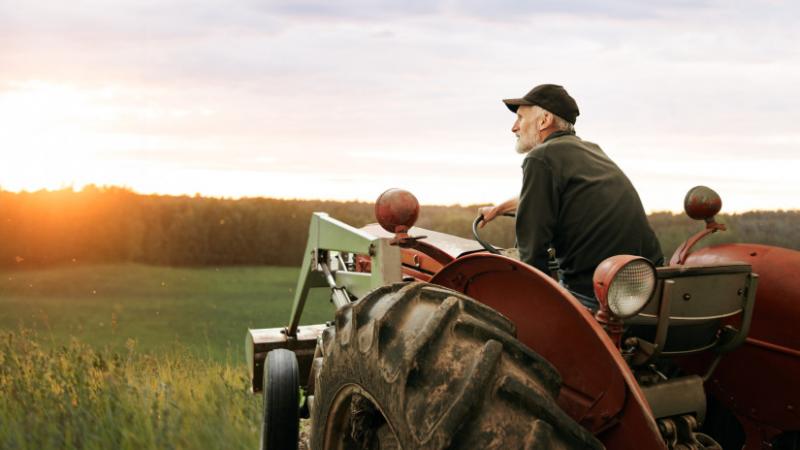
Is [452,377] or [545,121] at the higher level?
[545,121]

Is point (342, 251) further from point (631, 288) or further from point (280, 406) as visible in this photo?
point (631, 288)

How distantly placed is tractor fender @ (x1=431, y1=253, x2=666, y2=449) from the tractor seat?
38 centimetres

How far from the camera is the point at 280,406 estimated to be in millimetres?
3553

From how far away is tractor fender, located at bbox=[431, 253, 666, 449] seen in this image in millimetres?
2055

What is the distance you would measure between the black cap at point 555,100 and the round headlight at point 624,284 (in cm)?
153

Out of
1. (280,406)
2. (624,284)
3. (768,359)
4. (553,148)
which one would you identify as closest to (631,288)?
(624,284)

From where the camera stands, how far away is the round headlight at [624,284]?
2.12 m

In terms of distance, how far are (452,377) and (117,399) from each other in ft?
14.4

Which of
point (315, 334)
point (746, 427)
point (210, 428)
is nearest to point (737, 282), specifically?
point (746, 427)

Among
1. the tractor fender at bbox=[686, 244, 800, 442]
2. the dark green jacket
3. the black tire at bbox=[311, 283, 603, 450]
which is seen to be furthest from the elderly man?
the black tire at bbox=[311, 283, 603, 450]

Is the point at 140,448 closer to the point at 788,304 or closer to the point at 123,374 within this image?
the point at 123,374

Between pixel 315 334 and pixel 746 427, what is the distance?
8.14ft

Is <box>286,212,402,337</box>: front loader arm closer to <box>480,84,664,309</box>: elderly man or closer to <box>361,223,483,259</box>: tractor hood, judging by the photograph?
<box>361,223,483,259</box>: tractor hood

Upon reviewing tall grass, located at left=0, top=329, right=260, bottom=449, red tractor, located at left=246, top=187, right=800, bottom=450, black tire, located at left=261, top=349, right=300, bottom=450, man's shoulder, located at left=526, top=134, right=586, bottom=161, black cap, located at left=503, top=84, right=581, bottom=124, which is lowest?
tall grass, located at left=0, top=329, right=260, bottom=449
